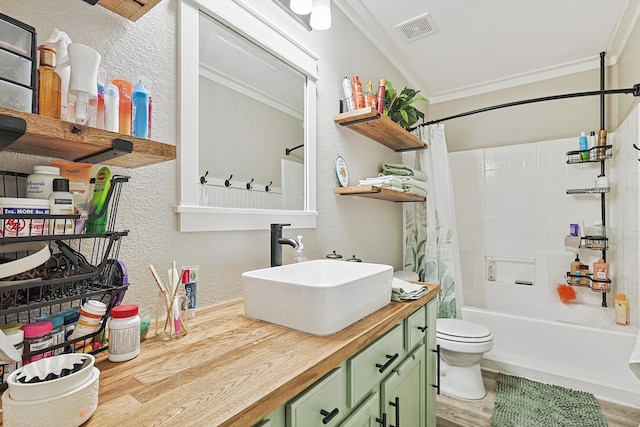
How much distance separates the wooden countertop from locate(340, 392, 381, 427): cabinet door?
18 cm

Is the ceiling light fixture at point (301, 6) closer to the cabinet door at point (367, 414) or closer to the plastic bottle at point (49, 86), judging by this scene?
the plastic bottle at point (49, 86)

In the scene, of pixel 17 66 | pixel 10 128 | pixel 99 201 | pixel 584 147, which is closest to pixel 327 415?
pixel 99 201

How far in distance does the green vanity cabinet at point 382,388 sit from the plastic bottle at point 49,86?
727 mm

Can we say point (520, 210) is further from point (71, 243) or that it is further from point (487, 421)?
point (71, 243)

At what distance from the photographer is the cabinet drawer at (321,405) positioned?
664 millimetres

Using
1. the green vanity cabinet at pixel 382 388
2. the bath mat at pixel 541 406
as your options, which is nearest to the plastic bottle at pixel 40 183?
the green vanity cabinet at pixel 382 388

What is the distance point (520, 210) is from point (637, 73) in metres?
1.24

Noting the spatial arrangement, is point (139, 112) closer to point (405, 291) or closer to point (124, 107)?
point (124, 107)

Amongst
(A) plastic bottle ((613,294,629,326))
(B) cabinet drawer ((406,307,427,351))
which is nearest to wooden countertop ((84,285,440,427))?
(B) cabinet drawer ((406,307,427,351))

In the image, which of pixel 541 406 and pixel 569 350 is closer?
pixel 541 406

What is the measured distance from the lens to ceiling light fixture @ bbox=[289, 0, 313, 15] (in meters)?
1.41

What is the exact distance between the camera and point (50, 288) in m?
0.67

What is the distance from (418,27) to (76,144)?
7.59ft

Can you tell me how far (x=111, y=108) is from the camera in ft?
2.39
